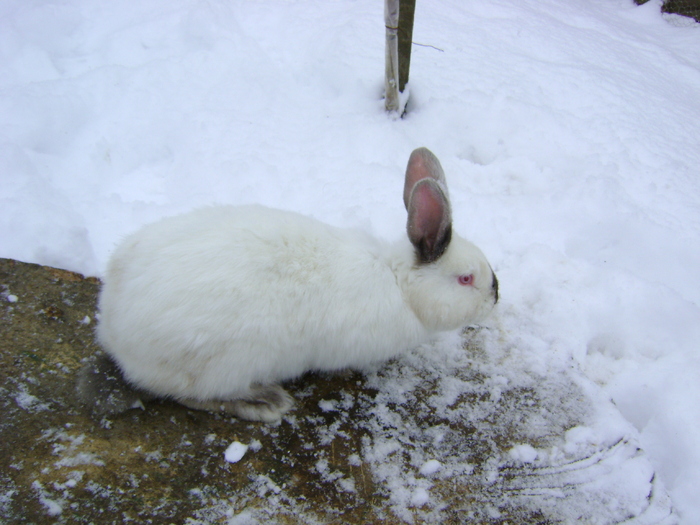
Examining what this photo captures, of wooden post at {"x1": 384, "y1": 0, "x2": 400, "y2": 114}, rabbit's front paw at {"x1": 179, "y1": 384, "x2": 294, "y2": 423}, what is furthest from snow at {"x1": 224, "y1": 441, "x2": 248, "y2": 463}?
wooden post at {"x1": 384, "y1": 0, "x2": 400, "y2": 114}

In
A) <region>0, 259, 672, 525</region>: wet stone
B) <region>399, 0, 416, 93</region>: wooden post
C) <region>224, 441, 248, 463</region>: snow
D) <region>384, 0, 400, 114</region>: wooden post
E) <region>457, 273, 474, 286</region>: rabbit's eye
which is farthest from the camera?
<region>399, 0, 416, 93</region>: wooden post

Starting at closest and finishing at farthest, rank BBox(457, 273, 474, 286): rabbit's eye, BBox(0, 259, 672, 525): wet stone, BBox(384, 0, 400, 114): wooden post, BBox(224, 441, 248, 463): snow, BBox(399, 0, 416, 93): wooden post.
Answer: BBox(0, 259, 672, 525): wet stone
BBox(224, 441, 248, 463): snow
BBox(457, 273, 474, 286): rabbit's eye
BBox(384, 0, 400, 114): wooden post
BBox(399, 0, 416, 93): wooden post

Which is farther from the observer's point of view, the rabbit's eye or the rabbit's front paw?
the rabbit's eye

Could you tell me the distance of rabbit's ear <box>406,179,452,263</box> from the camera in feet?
6.86

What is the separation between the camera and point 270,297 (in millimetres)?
1985

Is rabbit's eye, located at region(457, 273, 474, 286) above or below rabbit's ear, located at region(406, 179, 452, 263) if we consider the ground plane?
below

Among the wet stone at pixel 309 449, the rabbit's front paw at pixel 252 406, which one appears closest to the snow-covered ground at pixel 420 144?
the wet stone at pixel 309 449

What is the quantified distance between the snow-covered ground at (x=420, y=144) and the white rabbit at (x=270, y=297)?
0.73m

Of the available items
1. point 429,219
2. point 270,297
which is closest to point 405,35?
point 429,219

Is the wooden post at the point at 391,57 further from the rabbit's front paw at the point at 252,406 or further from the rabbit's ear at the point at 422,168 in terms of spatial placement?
the rabbit's front paw at the point at 252,406

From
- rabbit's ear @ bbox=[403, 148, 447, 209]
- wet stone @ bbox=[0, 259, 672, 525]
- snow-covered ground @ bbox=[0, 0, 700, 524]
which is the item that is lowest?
wet stone @ bbox=[0, 259, 672, 525]

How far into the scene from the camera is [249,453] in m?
2.05

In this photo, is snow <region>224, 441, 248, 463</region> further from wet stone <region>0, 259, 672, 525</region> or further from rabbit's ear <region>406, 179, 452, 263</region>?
rabbit's ear <region>406, 179, 452, 263</region>

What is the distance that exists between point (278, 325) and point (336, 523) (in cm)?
78
